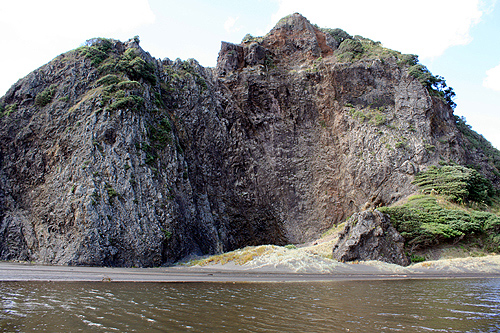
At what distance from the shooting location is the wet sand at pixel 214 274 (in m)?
13.7

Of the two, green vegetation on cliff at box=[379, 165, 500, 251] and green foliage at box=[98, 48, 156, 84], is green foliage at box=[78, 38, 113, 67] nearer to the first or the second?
green foliage at box=[98, 48, 156, 84]

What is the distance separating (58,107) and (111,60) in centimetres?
680

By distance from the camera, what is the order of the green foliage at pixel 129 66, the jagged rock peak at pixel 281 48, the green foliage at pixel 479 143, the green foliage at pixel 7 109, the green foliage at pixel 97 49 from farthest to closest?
the jagged rock peak at pixel 281 48, the green foliage at pixel 479 143, the green foliage at pixel 97 49, the green foliage at pixel 129 66, the green foliage at pixel 7 109

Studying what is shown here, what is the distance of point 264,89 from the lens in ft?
131

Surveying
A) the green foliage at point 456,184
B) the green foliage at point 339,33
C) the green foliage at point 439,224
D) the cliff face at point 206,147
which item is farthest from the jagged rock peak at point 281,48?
the green foliage at point 439,224

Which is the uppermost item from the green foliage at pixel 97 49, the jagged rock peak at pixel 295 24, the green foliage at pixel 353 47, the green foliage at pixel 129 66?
the jagged rock peak at pixel 295 24

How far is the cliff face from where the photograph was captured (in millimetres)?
22328

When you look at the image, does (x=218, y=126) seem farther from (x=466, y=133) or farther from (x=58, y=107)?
(x=466, y=133)

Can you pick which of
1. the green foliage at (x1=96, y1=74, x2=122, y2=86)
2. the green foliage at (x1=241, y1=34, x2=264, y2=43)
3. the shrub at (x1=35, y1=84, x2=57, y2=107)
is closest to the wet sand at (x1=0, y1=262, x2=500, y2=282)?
the shrub at (x1=35, y1=84, x2=57, y2=107)

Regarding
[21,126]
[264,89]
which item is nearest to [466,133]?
[264,89]

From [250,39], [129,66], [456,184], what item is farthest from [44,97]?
[456,184]

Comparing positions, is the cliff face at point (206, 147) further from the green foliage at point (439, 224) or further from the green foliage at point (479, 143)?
the green foliage at point (439, 224)

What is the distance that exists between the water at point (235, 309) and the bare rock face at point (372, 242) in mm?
9419

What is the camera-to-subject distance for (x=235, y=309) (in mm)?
8039
